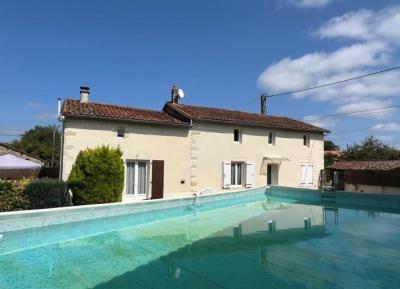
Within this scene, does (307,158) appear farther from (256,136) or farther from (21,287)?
(21,287)

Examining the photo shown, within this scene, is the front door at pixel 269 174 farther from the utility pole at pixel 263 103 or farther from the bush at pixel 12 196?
the bush at pixel 12 196

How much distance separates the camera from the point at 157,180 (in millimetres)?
24688

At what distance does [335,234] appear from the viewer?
1482cm

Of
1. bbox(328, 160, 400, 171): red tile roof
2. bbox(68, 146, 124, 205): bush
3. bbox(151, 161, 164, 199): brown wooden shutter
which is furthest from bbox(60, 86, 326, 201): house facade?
bbox(328, 160, 400, 171): red tile roof

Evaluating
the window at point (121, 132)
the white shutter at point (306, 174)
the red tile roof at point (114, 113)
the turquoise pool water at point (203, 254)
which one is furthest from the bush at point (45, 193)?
the white shutter at point (306, 174)

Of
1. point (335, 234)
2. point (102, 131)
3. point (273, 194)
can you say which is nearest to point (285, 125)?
point (273, 194)

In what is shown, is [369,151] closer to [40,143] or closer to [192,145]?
[192,145]

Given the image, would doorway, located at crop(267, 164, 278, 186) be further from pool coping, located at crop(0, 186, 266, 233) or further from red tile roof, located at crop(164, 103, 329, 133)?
pool coping, located at crop(0, 186, 266, 233)

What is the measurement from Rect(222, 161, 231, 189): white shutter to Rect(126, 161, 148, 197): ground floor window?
686 centimetres

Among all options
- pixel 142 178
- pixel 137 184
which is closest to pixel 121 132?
pixel 142 178

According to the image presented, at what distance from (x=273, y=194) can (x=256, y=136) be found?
5.09 m

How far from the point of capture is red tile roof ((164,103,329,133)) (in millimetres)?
28375

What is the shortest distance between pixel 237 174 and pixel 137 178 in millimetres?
9427

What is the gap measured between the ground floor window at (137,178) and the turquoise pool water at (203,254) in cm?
547
